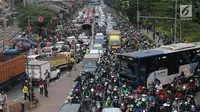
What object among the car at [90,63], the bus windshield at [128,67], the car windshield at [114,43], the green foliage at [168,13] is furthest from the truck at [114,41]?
the bus windshield at [128,67]

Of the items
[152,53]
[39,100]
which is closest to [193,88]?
[152,53]

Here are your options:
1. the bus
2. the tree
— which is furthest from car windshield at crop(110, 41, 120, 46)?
the bus

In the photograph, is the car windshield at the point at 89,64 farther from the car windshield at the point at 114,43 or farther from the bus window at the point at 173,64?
the car windshield at the point at 114,43

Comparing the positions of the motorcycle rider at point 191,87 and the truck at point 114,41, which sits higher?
the truck at point 114,41

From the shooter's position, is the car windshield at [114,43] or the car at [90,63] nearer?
the car at [90,63]

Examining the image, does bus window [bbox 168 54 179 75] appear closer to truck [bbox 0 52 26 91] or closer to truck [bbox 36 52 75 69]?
truck [bbox 0 52 26 91]

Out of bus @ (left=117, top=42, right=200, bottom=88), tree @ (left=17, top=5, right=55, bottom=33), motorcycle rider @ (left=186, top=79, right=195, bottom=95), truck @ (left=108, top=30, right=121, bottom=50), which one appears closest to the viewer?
motorcycle rider @ (left=186, top=79, right=195, bottom=95)
